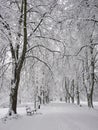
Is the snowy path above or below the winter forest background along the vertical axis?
below

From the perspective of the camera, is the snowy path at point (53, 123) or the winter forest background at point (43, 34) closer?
the snowy path at point (53, 123)

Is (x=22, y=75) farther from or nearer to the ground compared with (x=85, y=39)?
nearer to the ground

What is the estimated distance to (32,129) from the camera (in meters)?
9.24

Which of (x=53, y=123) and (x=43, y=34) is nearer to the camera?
(x=53, y=123)

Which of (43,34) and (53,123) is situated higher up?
(43,34)

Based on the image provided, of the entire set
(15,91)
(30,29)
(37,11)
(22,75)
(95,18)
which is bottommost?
(15,91)

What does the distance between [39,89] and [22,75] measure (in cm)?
2323

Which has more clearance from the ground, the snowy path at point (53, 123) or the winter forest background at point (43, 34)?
the winter forest background at point (43, 34)

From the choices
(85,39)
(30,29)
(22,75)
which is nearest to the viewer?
(85,39)

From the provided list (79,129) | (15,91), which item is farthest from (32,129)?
(15,91)

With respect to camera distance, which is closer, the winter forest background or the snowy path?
the snowy path

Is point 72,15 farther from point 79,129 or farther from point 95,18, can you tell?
point 79,129

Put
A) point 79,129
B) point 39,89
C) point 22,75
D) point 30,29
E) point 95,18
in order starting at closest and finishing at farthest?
1. point 79,129
2. point 95,18
3. point 30,29
4. point 22,75
5. point 39,89

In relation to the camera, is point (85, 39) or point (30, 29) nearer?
point (85, 39)
